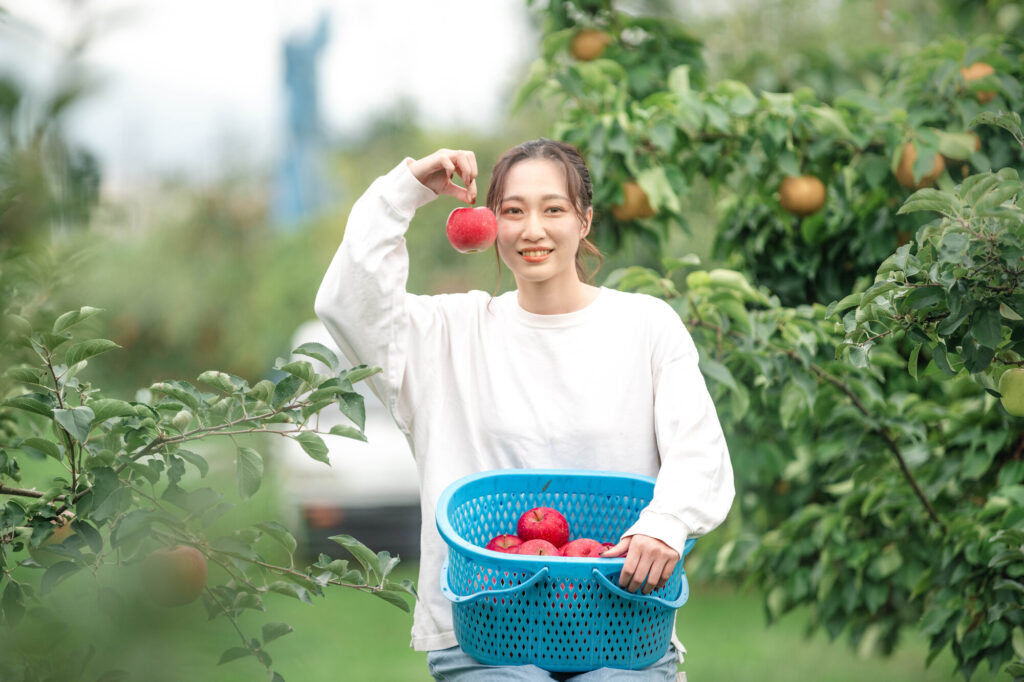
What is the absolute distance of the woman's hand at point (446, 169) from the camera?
1.75 m

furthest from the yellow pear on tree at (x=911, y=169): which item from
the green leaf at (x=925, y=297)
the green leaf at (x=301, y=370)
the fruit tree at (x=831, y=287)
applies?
the green leaf at (x=301, y=370)

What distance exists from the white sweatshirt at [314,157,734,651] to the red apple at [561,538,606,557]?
8.3 inches

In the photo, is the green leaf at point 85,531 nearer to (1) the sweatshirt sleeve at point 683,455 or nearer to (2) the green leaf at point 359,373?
(2) the green leaf at point 359,373

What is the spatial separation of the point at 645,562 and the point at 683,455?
242 millimetres

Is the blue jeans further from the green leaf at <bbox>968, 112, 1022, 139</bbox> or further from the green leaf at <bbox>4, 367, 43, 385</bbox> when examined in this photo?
the green leaf at <bbox>968, 112, 1022, 139</bbox>

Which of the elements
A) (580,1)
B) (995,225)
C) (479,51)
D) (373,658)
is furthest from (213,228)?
(479,51)

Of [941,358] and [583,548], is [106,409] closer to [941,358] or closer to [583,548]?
[583,548]

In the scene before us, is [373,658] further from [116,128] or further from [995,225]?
[116,128]

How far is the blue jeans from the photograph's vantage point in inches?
60.6

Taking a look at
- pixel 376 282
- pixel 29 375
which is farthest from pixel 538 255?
pixel 29 375

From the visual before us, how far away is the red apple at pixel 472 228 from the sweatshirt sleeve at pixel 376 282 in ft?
0.23

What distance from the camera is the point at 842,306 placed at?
1.60m

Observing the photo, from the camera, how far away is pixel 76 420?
1.22 metres

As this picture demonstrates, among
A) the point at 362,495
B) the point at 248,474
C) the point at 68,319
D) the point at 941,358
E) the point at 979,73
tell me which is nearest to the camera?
the point at 248,474
